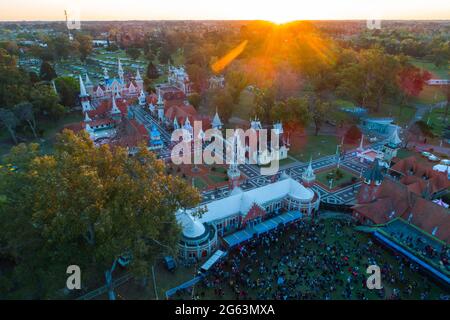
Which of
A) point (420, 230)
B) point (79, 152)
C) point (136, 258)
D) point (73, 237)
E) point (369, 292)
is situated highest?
point (79, 152)

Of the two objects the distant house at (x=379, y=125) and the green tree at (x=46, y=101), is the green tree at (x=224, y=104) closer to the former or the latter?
the distant house at (x=379, y=125)

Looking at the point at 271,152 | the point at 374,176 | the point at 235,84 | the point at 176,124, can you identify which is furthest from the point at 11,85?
the point at 374,176

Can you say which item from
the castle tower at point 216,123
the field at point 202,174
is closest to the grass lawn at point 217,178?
the field at point 202,174

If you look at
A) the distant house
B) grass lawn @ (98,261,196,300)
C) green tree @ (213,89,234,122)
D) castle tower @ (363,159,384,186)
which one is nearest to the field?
grass lawn @ (98,261,196,300)

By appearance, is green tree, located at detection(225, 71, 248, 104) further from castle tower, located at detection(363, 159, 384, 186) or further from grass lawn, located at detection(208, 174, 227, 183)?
castle tower, located at detection(363, 159, 384, 186)

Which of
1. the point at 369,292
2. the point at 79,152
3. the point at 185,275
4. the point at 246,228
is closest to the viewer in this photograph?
the point at 79,152

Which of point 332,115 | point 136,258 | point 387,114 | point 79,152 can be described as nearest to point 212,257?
point 136,258

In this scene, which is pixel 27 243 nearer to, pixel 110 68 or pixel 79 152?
pixel 79 152
